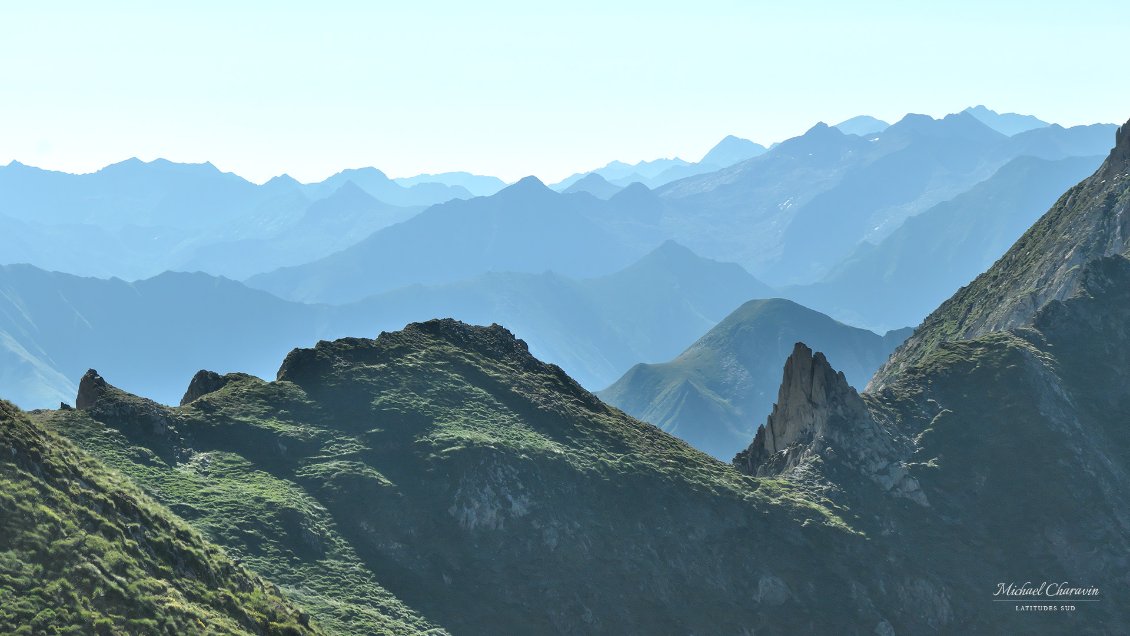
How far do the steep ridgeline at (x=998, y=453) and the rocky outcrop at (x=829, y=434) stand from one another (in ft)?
0.51

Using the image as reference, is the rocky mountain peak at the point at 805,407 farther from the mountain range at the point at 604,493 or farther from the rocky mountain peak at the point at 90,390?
the rocky mountain peak at the point at 90,390

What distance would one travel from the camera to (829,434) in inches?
5182

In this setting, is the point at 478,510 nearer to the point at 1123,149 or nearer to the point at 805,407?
the point at 805,407

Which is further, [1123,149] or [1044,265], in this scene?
[1123,149]

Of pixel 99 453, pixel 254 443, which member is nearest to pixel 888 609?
pixel 254 443

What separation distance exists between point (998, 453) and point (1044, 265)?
48.0 meters

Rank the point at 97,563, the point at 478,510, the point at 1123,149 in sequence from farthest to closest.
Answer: the point at 1123,149
the point at 478,510
the point at 97,563

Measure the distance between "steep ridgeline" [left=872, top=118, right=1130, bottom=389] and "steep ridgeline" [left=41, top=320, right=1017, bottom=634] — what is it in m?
52.4

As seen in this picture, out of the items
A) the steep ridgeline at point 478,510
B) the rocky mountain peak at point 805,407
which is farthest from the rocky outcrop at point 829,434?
the steep ridgeline at point 478,510

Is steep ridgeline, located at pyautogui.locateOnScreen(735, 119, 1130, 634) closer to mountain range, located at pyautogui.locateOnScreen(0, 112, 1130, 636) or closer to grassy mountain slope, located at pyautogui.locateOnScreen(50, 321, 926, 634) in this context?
mountain range, located at pyautogui.locateOnScreen(0, 112, 1130, 636)

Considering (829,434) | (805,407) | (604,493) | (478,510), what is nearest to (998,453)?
(829,434)

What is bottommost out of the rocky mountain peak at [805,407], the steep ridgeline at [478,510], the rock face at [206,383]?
the steep ridgeline at [478,510]

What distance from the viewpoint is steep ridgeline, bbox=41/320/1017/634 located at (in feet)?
324

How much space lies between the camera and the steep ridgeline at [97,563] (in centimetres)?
5984
